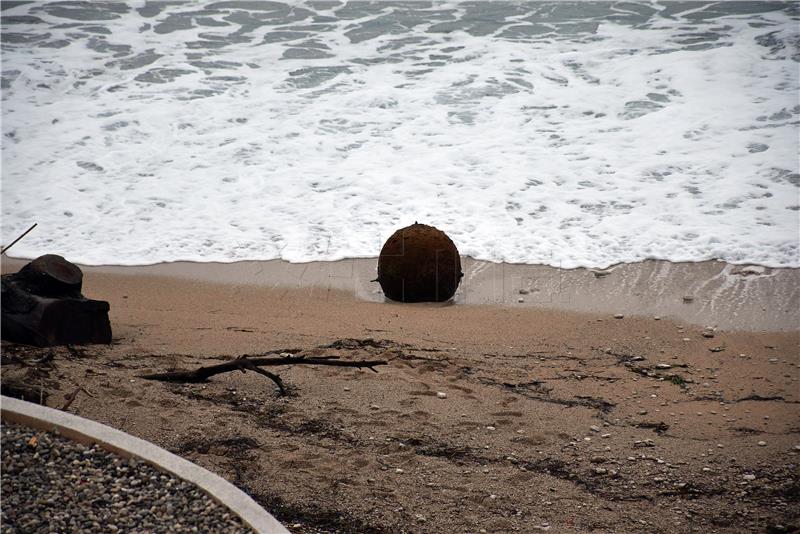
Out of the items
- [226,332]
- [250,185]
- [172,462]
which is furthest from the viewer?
[250,185]

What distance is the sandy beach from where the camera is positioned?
11.2 feet

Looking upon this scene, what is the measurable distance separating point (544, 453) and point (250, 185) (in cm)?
540

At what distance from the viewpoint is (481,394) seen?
4461 millimetres

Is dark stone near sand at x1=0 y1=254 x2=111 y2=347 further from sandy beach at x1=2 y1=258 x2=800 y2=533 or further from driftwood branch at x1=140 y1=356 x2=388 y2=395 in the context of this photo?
driftwood branch at x1=140 y1=356 x2=388 y2=395

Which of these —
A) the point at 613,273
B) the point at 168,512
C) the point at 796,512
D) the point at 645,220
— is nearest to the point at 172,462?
the point at 168,512

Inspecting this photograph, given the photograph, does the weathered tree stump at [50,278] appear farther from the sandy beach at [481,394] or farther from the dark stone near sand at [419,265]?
the dark stone near sand at [419,265]

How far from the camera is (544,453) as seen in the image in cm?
382

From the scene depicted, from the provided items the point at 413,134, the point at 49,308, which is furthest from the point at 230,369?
the point at 413,134

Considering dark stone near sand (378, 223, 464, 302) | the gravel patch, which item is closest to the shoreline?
dark stone near sand (378, 223, 464, 302)

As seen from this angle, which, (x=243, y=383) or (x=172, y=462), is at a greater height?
(x=172, y=462)

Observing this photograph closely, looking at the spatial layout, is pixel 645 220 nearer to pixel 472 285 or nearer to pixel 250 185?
pixel 472 285

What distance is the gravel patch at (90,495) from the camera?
8.63ft

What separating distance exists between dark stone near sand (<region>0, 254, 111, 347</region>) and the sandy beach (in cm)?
14

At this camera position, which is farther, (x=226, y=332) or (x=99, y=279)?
(x=99, y=279)
